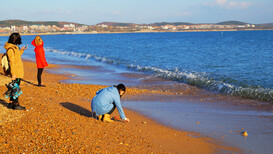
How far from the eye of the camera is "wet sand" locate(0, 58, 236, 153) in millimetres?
5055

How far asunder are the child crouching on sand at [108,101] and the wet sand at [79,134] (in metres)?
0.28

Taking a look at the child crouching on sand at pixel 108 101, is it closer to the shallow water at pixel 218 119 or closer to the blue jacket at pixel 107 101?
the blue jacket at pixel 107 101

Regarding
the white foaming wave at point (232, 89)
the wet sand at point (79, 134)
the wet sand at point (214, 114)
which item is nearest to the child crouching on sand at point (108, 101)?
the wet sand at point (79, 134)

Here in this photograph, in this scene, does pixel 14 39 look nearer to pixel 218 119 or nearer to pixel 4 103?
pixel 4 103

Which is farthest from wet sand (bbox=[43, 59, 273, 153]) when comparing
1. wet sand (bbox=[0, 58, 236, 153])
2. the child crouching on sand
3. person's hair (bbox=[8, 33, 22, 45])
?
person's hair (bbox=[8, 33, 22, 45])

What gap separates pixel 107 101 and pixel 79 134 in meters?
1.21

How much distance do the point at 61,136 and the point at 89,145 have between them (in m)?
0.64

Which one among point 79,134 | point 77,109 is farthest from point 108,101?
point 77,109

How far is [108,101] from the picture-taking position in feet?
21.6

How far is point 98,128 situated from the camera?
6258mm

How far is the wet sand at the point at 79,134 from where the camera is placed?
5055 millimetres

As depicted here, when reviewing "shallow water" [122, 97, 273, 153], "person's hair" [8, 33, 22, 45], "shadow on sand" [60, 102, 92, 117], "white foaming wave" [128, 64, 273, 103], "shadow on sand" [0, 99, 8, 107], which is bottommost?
"white foaming wave" [128, 64, 273, 103]

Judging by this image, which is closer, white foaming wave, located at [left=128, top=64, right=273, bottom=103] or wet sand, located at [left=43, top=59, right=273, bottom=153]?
wet sand, located at [left=43, top=59, right=273, bottom=153]

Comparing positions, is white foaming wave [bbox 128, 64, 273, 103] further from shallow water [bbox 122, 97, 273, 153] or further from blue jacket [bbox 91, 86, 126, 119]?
blue jacket [bbox 91, 86, 126, 119]
